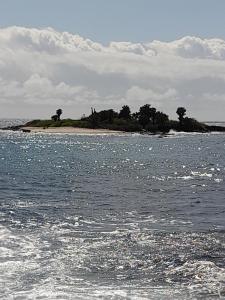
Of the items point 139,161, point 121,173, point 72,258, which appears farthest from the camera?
point 139,161

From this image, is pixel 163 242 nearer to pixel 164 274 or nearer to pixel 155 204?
pixel 164 274

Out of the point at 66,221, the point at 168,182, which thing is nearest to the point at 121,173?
the point at 168,182

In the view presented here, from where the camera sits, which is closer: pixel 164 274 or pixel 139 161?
pixel 164 274

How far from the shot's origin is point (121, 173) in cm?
6619

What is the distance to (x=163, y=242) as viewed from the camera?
2591 cm

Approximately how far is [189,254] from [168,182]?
31.7 m

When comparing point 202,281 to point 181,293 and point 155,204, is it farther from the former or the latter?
point 155,204

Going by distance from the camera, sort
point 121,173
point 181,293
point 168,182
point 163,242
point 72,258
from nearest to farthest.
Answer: point 181,293
point 72,258
point 163,242
point 168,182
point 121,173

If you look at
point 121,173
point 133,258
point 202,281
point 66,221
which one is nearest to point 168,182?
point 121,173

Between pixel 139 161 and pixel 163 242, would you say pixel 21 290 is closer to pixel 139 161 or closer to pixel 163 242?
pixel 163 242

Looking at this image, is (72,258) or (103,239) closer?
(72,258)

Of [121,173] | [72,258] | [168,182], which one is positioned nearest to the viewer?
A: [72,258]

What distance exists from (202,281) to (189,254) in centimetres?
408

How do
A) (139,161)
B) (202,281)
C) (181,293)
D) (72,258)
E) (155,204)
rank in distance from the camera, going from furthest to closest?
(139,161) → (155,204) → (72,258) → (202,281) → (181,293)
